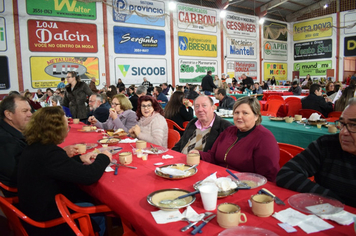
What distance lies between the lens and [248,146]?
198cm

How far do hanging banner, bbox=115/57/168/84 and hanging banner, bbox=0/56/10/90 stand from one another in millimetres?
4656

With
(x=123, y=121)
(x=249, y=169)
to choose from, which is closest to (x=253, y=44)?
(x=123, y=121)

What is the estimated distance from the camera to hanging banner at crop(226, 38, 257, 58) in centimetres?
1778

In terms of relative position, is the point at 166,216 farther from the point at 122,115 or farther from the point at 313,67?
the point at 313,67

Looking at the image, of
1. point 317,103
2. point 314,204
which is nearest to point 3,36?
point 317,103

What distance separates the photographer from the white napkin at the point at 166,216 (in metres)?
1.14

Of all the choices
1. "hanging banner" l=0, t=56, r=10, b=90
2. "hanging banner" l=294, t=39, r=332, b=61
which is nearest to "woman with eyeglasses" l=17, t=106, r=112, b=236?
"hanging banner" l=0, t=56, r=10, b=90

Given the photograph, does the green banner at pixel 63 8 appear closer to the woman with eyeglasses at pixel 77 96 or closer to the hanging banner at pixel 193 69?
the hanging banner at pixel 193 69

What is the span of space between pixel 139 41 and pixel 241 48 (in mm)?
7985

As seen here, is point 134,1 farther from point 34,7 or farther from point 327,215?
point 327,215

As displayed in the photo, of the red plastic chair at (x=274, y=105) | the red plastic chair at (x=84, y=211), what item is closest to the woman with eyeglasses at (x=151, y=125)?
the red plastic chair at (x=84, y=211)

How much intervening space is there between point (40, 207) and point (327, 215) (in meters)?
1.62

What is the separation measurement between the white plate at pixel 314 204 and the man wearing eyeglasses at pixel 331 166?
3.4 inches

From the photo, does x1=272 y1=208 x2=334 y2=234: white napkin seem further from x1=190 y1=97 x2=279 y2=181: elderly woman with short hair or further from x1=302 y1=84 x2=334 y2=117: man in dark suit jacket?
x1=302 y1=84 x2=334 y2=117: man in dark suit jacket
